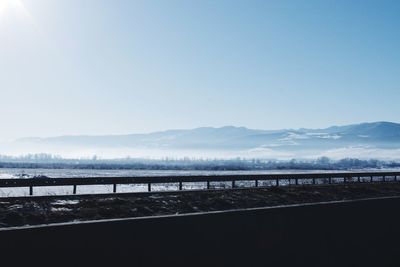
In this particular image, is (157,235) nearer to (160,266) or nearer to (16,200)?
(160,266)

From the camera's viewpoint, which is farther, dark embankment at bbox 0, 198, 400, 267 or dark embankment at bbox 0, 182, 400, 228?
dark embankment at bbox 0, 182, 400, 228

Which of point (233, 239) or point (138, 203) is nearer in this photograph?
point (233, 239)

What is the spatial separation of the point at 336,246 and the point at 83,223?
3632 millimetres

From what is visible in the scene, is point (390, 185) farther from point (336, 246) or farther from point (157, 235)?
point (157, 235)

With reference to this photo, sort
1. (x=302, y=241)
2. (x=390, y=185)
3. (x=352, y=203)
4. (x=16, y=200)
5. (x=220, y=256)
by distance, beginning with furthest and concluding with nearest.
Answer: (x=390, y=185) → (x=16, y=200) → (x=352, y=203) → (x=302, y=241) → (x=220, y=256)

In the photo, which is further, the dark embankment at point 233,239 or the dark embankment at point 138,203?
the dark embankment at point 138,203

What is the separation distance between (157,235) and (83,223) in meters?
0.75

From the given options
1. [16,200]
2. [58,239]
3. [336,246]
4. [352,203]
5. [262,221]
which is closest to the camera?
[58,239]

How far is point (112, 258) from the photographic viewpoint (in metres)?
4.72

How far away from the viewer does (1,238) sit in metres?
4.07

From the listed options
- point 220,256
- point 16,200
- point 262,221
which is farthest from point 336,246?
point 16,200

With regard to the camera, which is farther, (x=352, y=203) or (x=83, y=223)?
(x=352, y=203)

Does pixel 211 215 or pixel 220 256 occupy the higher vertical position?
pixel 211 215

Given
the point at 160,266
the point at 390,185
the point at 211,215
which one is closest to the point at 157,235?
the point at 160,266
